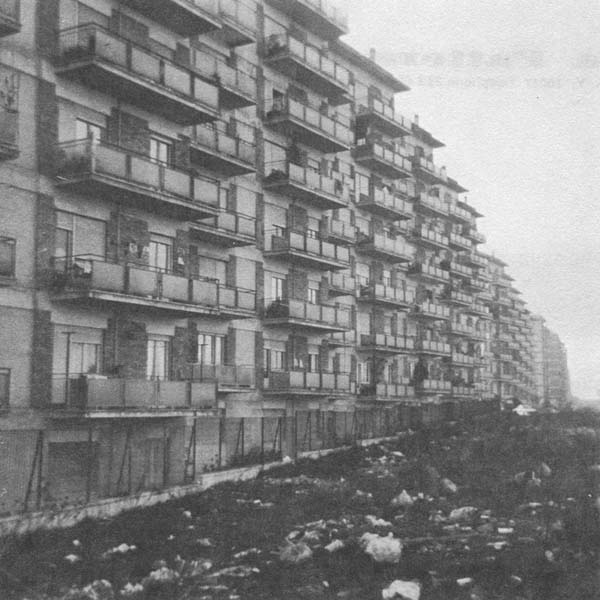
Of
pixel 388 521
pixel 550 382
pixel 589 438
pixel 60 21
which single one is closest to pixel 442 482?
pixel 388 521

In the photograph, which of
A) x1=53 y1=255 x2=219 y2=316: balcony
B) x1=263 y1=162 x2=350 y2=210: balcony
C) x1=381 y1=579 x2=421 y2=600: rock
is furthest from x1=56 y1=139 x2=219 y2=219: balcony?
x1=381 y1=579 x2=421 y2=600: rock

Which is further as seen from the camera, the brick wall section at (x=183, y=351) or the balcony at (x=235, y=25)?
the balcony at (x=235, y=25)

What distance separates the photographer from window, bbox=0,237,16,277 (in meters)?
23.4

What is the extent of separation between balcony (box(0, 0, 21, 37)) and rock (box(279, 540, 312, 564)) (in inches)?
650

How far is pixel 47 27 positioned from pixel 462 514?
19.5 metres

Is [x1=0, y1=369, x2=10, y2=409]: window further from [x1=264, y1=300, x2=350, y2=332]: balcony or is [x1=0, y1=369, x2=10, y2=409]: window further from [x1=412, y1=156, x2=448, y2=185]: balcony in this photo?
[x1=412, y1=156, x2=448, y2=185]: balcony

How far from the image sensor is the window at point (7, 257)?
23406mm

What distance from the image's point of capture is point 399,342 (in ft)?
169

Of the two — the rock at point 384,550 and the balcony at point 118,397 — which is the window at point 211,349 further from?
the rock at point 384,550

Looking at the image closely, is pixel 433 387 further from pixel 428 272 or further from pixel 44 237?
pixel 44 237

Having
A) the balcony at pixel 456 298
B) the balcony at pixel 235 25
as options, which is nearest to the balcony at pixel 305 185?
the balcony at pixel 235 25

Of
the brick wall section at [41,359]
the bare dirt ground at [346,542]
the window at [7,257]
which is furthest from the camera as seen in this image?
the brick wall section at [41,359]

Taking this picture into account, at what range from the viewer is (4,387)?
24031mm

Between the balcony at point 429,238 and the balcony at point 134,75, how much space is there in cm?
3159
